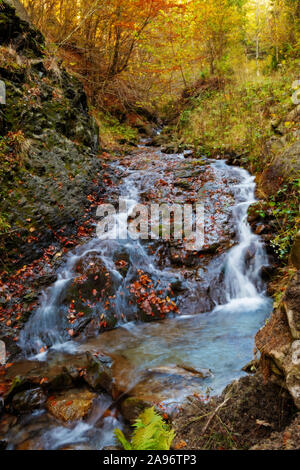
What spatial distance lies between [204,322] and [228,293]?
1.00 m

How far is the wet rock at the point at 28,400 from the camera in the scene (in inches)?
126

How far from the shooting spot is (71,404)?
319 cm

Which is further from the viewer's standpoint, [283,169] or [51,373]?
[283,169]

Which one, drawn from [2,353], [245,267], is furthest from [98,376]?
[245,267]

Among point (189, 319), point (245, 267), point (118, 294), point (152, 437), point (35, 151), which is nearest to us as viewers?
point (152, 437)

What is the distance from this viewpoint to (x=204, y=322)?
5.04 metres

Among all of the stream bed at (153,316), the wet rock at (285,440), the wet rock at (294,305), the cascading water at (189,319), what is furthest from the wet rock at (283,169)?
the wet rock at (285,440)

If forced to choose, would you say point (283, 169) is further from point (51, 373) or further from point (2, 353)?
point (2, 353)

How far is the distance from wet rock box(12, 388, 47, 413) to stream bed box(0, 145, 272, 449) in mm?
88

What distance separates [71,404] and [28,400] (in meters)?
0.55

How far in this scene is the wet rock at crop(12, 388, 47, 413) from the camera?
3.19m

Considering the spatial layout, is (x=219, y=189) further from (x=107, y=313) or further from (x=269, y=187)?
(x=107, y=313)

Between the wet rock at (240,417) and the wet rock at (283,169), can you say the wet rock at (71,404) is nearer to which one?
the wet rock at (240,417)

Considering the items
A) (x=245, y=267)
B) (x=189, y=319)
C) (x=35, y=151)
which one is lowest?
(x=189, y=319)
